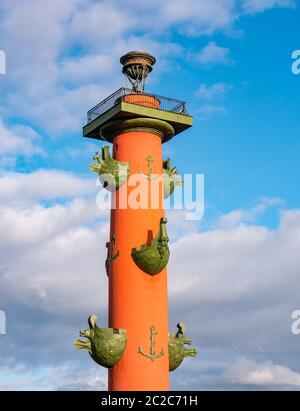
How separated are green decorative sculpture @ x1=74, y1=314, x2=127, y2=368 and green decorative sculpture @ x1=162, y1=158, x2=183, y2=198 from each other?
6.03 metres

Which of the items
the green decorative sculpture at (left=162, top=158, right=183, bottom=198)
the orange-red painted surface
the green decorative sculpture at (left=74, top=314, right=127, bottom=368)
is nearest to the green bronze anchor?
the orange-red painted surface

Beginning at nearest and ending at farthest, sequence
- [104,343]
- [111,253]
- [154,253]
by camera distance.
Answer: [104,343] < [154,253] < [111,253]

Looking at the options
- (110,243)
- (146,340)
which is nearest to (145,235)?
(110,243)

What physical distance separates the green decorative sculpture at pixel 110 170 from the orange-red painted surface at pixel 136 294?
324 millimetres

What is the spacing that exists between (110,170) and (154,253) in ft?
12.4

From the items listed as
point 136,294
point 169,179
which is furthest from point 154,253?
point 169,179

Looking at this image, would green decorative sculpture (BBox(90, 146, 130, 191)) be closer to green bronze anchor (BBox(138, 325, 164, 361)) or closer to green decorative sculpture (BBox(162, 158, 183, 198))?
green decorative sculpture (BBox(162, 158, 183, 198))

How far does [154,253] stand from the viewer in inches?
1252

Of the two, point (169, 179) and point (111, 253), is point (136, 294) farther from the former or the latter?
point (169, 179)

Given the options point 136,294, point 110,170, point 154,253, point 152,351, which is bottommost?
point 152,351

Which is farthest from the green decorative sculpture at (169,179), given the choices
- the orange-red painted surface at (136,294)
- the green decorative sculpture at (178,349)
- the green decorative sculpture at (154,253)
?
the green decorative sculpture at (178,349)

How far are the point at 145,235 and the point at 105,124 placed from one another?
16.3ft

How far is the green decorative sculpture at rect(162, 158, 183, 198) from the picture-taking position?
111ft
